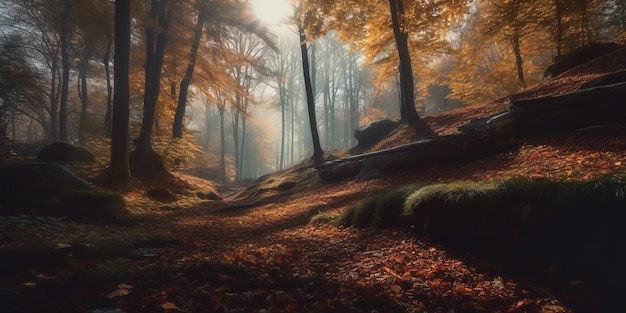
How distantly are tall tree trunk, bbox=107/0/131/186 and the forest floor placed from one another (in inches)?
190

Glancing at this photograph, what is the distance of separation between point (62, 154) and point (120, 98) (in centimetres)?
622

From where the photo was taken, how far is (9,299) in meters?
2.33

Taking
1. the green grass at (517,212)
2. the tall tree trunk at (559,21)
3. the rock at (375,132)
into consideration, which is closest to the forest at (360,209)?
the green grass at (517,212)

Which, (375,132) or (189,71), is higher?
(189,71)

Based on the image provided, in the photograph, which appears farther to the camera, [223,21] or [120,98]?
[223,21]

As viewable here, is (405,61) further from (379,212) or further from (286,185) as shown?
(379,212)

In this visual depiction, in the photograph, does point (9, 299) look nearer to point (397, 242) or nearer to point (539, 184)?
point (397, 242)

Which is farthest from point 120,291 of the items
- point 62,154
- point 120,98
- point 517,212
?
point 62,154

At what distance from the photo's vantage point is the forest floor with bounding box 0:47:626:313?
2.52m

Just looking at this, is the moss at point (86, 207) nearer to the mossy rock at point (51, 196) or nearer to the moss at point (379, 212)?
the mossy rock at point (51, 196)

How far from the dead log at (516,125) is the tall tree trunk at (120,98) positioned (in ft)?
26.8

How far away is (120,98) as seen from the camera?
984 centimetres

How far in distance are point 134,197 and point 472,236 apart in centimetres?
950

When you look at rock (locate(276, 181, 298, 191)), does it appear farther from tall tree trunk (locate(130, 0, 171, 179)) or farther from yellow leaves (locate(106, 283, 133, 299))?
yellow leaves (locate(106, 283, 133, 299))
